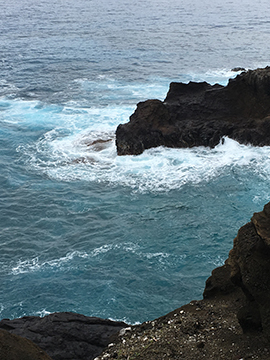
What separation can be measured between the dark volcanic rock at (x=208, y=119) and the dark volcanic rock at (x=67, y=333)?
18.5 metres

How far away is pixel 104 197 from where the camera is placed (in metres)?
25.9

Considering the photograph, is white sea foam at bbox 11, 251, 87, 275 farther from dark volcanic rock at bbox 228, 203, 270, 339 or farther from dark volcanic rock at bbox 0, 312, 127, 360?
dark volcanic rock at bbox 228, 203, 270, 339

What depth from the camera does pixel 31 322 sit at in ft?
45.4

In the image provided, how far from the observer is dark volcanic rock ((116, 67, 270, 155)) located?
1199 inches

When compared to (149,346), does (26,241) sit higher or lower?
lower

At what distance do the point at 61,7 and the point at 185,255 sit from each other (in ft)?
337

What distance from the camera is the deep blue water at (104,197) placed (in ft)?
61.5

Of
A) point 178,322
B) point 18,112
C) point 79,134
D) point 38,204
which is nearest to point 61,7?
point 18,112

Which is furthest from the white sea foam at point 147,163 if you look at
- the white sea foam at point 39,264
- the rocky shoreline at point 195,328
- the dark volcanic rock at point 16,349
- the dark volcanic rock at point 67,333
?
the dark volcanic rock at point 16,349

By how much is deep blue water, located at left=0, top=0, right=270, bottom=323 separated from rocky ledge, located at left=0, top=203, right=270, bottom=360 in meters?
4.09

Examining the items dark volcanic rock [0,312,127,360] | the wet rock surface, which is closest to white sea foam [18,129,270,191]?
dark volcanic rock [0,312,127,360]

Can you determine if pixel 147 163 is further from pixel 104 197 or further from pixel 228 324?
pixel 228 324

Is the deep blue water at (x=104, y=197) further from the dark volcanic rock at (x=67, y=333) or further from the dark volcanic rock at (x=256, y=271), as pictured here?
the dark volcanic rock at (x=256, y=271)

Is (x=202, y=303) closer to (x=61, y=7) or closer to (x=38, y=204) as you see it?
(x=38, y=204)
